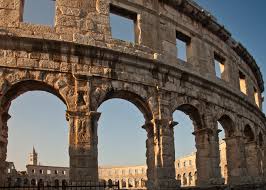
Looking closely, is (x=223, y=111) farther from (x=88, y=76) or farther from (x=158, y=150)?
(x=88, y=76)

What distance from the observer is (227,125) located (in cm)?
1372

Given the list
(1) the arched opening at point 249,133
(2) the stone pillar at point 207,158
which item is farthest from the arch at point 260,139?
(2) the stone pillar at point 207,158

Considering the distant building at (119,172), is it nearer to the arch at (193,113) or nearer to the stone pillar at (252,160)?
the stone pillar at (252,160)

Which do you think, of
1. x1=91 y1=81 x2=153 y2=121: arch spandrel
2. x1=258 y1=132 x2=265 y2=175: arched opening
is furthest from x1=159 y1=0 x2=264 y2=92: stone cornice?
x1=258 y1=132 x2=265 y2=175: arched opening

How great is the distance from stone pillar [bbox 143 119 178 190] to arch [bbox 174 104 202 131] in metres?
1.50

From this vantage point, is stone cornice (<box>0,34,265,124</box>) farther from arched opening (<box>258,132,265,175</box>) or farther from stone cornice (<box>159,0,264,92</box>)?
arched opening (<box>258,132,265,175</box>)

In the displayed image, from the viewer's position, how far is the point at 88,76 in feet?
30.6

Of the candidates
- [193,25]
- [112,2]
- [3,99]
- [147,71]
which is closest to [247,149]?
[193,25]

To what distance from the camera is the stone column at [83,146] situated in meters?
8.57

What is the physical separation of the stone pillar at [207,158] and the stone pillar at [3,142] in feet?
20.4

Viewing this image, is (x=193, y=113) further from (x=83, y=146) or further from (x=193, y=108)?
(x=83, y=146)

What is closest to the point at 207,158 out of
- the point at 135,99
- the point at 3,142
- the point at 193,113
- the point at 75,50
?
the point at 193,113

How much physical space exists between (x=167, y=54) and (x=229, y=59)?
464cm

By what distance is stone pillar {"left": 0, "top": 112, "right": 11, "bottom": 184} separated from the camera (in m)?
8.88
